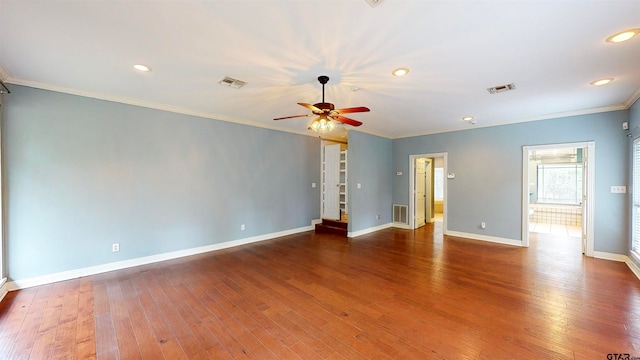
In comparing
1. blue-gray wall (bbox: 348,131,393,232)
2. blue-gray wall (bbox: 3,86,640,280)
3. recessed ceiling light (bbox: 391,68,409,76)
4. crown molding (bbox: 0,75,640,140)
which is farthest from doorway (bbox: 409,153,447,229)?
recessed ceiling light (bbox: 391,68,409,76)

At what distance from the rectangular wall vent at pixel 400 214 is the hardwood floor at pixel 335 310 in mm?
2647

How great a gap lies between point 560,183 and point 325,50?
10518 mm


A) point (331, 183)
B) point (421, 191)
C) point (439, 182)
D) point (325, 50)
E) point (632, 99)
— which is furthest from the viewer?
point (439, 182)

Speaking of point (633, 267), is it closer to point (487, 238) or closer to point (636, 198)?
point (636, 198)

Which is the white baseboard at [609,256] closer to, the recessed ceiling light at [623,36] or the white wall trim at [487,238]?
the white wall trim at [487,238]

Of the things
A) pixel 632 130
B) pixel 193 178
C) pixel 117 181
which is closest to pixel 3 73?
pixel 117 181

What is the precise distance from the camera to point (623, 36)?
7.16 ft

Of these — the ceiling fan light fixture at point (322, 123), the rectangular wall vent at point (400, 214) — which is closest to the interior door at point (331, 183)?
the rectangular wall vent at point (400, 214)

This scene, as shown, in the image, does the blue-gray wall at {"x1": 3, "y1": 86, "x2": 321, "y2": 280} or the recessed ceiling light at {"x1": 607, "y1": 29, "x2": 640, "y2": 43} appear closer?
the recessed ceiling light at {"x1": 607, "y1": 29, "x2": 640, "y2": 43}

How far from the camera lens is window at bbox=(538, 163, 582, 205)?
331 inches

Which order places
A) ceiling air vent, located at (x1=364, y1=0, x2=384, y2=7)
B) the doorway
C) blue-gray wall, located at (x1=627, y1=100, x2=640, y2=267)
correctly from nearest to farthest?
ceiling air vent, located at (x1=364, y1=0, x2=384, y2=7), blue-gray wall, located at (x1=627, y1=100, x2=640, y2=267), the doorway

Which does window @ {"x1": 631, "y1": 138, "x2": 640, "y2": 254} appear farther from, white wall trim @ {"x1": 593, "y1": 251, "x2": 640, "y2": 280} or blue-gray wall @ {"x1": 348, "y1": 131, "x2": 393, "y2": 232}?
blue-gray wall @ {"x1": 348, "y1": 131, "x2": 393, "y2": 232}

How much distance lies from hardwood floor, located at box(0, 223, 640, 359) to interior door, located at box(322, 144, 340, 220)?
2645 millimetres

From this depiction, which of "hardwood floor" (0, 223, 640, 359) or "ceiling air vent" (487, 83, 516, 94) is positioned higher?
"ceiling air vent" (487, 83, 516, 94)
